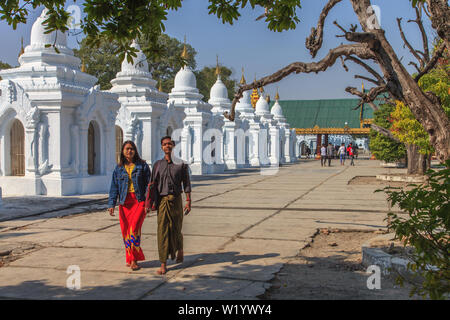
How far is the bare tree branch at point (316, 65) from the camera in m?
6.20

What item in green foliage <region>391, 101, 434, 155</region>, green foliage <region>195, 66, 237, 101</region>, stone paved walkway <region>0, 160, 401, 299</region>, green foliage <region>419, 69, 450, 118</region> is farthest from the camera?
green foliage <region>195, 66, 237, 101</region>

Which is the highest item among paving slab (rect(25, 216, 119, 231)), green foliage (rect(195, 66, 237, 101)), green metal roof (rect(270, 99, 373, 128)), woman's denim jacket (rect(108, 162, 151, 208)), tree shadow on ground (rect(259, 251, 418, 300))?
green foliage (rect(195, 66, 237, 101))

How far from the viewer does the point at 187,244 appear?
7.67 m

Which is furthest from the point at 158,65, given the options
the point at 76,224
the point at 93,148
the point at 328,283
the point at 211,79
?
the point at 328,283

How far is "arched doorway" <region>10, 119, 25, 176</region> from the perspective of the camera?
14.9 m

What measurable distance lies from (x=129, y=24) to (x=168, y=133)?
16648 millimetres

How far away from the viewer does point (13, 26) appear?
18.7 ft

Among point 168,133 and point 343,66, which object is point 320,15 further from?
point 168,133

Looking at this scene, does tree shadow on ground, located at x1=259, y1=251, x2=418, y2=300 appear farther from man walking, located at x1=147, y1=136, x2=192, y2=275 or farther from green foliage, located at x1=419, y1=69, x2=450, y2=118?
green foliage, located at x1=419, y1=69, x2=450, y2=118

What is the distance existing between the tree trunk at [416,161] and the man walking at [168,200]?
→ 1671cm

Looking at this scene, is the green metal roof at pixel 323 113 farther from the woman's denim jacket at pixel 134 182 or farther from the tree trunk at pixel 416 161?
the woman's denim jacket at pixel 134 182

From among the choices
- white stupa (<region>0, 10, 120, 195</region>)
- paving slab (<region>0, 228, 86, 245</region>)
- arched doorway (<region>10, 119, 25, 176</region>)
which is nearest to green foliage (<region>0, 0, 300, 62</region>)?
paving slab (<region>0, 228, 86, 245</region>)

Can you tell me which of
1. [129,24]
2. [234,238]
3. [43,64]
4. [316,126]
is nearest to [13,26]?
[129,24]
